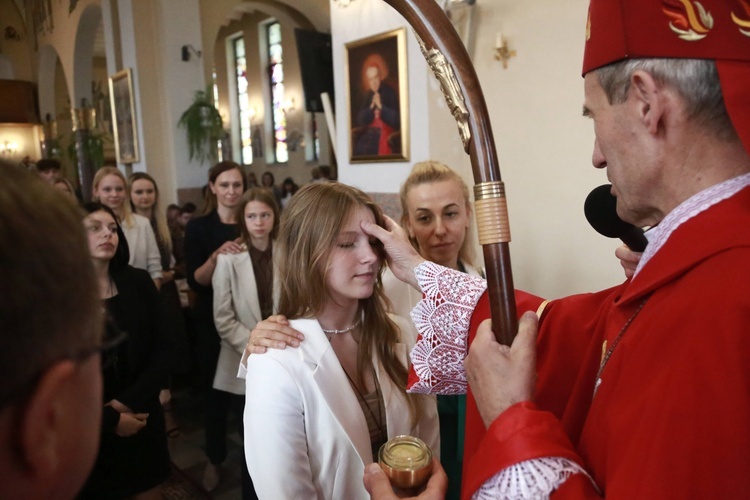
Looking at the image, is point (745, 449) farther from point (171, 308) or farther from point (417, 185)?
point (171, 308)

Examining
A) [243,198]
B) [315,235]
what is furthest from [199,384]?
[315,235]

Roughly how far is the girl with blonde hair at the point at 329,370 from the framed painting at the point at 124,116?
23.7ft

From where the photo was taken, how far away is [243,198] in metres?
3.38

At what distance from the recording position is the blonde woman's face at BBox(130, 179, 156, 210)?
15.1 ft

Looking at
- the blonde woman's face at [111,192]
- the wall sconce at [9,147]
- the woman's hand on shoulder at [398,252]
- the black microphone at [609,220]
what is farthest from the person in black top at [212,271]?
the wall sconce at [9,147]

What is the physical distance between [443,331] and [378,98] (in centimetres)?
358

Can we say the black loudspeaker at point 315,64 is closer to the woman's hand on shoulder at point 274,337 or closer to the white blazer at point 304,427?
the woman's hand on shoulder at point 274,337

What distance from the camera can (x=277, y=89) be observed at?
13844 mm

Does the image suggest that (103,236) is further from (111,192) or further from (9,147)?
(9,147)

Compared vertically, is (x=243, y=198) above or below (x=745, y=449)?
above

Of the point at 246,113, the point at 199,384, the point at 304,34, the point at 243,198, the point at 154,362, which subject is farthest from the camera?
the point at 246,113

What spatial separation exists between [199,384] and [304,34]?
3603 millimetres

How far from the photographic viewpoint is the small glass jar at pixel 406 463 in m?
1.05

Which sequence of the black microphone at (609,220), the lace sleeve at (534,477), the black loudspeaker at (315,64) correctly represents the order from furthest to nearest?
1. the black loudspeaker at (315,64)
2. the black microphone at (609,220)
3. the lace sleeve at (534,477)
